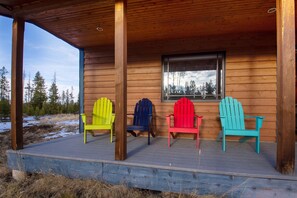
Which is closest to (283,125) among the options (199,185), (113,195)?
(199,185)

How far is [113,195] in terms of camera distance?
1973mm

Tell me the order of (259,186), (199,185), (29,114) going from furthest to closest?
(29,114), (199,185), (259,186)

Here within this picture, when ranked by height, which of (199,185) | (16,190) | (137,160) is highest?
(137,160)

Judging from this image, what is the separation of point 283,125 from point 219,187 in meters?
0.88

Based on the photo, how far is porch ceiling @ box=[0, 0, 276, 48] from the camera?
8.52 ft

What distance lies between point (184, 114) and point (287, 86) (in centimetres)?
179

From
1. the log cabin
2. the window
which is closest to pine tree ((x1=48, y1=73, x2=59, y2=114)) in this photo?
the log cabin

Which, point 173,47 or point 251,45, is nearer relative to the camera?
point 251,45

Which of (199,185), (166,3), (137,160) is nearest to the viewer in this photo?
(199,185)

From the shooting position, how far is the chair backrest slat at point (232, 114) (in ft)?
10.0

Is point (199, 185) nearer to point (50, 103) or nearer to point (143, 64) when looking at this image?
point (143, 64)

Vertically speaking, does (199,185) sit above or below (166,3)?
below

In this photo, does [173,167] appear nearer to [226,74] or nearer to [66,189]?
[66,189]

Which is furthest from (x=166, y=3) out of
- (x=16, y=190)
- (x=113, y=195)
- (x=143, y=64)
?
(x=16, y=190)
